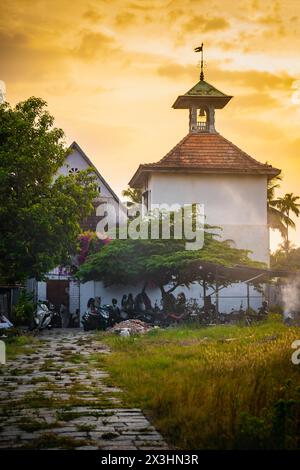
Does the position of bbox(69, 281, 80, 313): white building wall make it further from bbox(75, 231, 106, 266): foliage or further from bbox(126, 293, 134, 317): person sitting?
bbox(126, 293, 134, 317): person sitting

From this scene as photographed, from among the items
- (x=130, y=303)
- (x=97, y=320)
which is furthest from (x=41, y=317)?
(x=130, y=303)

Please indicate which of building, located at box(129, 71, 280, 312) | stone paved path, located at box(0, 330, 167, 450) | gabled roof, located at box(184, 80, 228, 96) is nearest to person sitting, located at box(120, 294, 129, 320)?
building, located at box(129, 71, 280, 312)

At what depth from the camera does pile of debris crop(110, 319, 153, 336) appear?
72.3 feet

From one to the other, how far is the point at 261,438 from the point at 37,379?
5911 mm

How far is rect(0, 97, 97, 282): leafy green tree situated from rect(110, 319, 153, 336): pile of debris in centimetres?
347

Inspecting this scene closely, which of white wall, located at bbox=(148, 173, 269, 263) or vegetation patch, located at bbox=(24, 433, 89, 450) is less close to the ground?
white wall, located at bbox=(148, 173, 269, 263)

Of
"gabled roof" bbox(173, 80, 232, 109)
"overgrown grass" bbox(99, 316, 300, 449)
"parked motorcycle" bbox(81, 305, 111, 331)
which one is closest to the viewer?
"overgrown grass" bbox(99, 316, 300, 449)

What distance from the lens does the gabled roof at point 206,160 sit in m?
34.0

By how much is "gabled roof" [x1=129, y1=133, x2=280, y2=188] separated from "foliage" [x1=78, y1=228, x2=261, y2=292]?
24.6 ft

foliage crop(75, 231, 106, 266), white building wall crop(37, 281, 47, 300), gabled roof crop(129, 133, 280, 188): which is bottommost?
white building wall crop(37, 281, 47, 300)

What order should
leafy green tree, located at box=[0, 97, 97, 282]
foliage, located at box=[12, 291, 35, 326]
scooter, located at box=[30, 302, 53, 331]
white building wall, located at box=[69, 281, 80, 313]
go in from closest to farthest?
leafy green tree, located at box=[0, 97, 97, 282] < scooter, located at box=[30, 302, 53, 331] < foliage, located at box=[12, 291, 35, 326] < white building wall, located at box=[69, 281, 80, 313]

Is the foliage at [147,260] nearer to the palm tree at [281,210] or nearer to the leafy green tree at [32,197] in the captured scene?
the leafy green tree at [32,197]

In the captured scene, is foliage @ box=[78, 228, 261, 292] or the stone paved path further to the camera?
foliage @ box=[78, 228, 261, 292]
